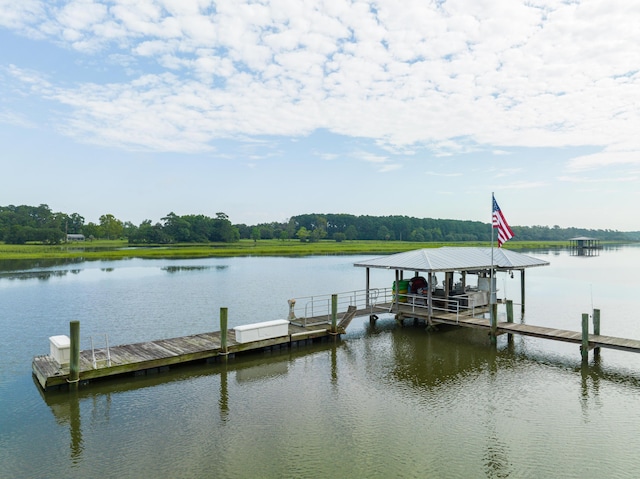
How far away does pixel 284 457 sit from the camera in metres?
8.41

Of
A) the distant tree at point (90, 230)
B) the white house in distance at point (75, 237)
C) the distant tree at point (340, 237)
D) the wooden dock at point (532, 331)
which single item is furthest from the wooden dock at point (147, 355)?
the distant tree at point (340, 237)

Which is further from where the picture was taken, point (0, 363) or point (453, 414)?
point (0, 363)

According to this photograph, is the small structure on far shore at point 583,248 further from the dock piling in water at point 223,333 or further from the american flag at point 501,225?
the dock piling in water at point 223,333

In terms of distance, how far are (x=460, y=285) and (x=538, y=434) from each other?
12674 millimetres

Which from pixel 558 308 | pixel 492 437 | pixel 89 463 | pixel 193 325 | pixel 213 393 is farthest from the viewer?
pixel 558 308

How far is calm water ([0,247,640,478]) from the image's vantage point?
27.0 feet

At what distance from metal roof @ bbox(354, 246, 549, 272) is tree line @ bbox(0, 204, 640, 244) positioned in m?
94.7

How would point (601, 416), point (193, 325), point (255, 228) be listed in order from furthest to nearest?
point (255, 228)
point (193, 325)
point (601, 416)

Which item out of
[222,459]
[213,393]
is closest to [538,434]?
[222,459]

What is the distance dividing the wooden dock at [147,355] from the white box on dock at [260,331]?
0.14 metres

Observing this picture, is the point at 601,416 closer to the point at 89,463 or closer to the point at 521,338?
the point at 521,338

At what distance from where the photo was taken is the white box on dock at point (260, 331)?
1528 centimetres

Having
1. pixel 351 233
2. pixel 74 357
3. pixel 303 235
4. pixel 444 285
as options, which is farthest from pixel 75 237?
pixel 74 357

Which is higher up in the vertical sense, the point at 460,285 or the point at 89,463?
the point at 460,285
